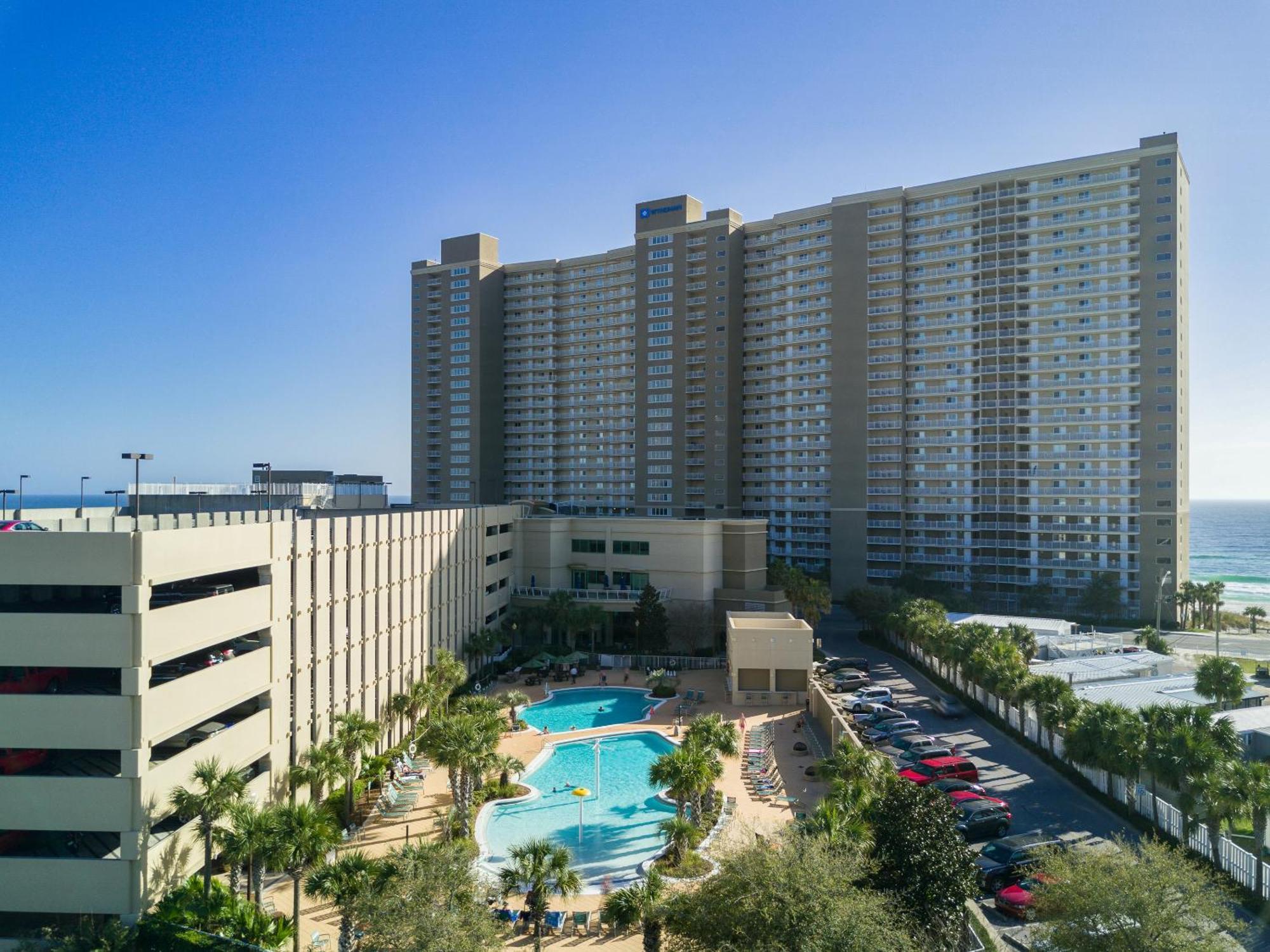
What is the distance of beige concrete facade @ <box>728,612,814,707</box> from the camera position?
51.4 m

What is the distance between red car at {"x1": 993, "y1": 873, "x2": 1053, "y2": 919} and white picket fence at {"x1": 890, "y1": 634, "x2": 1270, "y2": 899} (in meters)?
6.85

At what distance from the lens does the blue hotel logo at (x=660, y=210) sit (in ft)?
364

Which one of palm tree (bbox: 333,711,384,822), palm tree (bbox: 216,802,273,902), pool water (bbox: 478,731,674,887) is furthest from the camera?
Result: palm tree (bbox: 333,711,384,822)

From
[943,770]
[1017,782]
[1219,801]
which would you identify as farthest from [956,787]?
[1219,801]

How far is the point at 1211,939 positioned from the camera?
18.8 meters

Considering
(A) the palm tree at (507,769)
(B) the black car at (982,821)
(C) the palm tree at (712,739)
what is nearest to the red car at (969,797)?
(B) the black car at (982,821)

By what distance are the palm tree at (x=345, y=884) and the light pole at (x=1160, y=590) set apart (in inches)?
3161

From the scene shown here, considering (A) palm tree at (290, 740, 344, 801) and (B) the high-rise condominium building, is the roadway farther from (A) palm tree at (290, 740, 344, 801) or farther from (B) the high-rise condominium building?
(B) the high-rise condominium building

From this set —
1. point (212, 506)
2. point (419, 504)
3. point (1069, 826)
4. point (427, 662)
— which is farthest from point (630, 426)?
point (1069, 826)

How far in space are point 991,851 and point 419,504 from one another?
57.4 m

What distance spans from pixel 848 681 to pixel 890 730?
464 inches

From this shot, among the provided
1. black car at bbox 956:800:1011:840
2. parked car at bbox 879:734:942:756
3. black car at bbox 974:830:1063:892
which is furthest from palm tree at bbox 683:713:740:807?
parked car at bbox 879:734:942:756

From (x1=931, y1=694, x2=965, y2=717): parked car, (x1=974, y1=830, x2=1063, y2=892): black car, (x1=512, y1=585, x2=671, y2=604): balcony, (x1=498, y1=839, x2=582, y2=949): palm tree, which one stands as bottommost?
(x1=931, y1=694, x2=965, y2=717): parked car

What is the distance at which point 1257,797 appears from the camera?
83.2 feet
